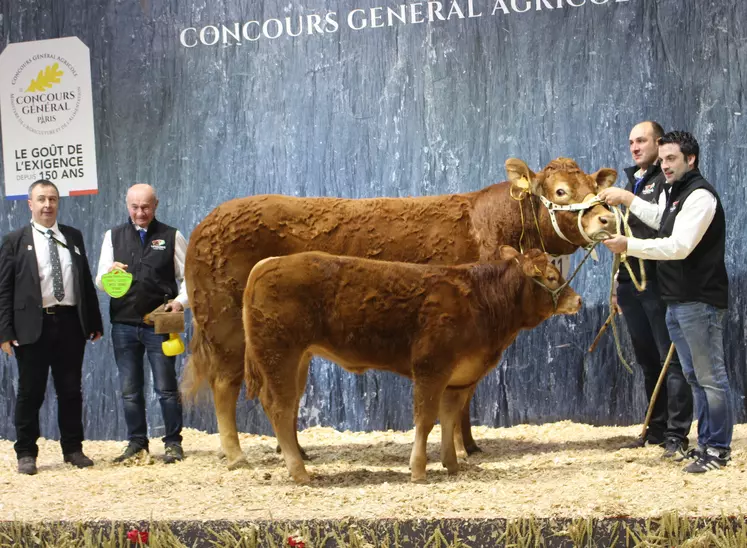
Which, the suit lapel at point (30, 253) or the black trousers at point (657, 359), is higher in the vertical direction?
the suit lapel at point (30, 253)

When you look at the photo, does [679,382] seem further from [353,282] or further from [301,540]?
[301,540]

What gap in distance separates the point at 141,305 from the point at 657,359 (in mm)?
3432

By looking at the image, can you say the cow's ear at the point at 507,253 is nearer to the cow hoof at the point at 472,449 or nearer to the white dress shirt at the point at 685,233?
the white dress shirt at the point at 685,233

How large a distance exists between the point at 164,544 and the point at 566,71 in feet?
14.9

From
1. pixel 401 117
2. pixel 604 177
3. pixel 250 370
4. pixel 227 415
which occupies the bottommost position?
pixel 227 415

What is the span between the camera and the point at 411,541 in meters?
4.02

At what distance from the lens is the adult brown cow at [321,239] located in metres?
5.78

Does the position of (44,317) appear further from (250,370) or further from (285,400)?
(285,400)

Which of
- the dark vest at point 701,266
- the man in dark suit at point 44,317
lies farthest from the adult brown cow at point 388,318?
the man in dark suit at point 44,317

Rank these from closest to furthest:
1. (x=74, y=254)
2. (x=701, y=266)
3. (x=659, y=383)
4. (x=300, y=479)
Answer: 1. (x=701, y=266)
2. (x=300, y=479)
3. (x=659, y=383)
4. (x=74, y=254)

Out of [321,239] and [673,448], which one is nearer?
[673,448]

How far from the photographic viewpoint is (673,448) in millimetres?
5629

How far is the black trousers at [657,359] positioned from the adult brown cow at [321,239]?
0.56 m

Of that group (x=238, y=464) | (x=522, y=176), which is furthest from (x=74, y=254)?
(x=522, y=176)
